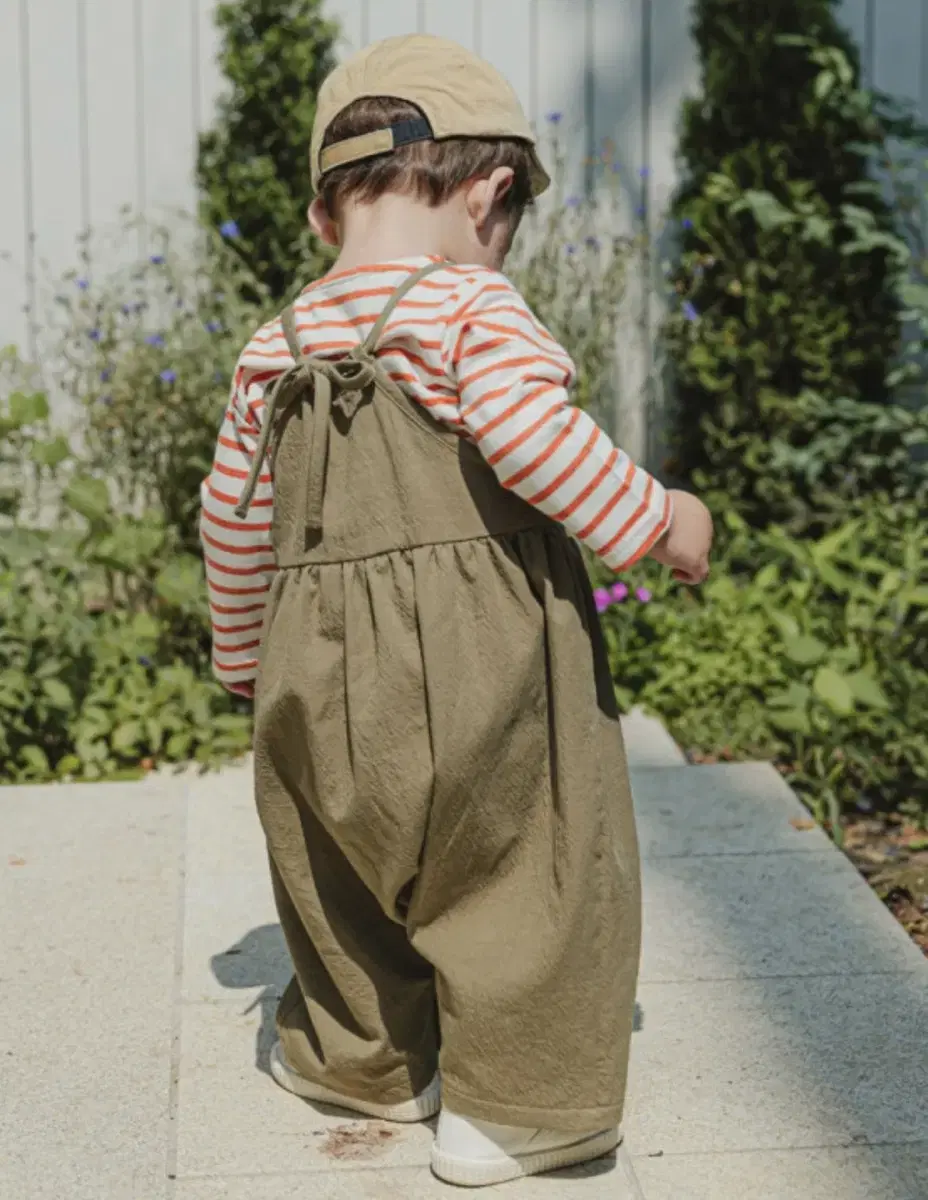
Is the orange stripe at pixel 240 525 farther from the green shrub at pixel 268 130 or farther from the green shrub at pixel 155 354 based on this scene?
the green shrub at pixel 268 130

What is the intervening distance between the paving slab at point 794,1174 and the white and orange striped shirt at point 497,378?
83cm

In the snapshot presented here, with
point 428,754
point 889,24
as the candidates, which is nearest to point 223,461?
point 428,754

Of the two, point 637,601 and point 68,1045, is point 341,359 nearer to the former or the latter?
point 68,1045

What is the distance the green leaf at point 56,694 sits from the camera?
4250 millimetres

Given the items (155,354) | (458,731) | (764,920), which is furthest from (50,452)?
(458,731)

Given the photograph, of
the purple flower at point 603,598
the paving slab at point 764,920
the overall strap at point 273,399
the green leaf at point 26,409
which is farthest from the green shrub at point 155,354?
the overall strap at point 273,399

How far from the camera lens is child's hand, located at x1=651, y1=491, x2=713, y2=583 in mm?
2338

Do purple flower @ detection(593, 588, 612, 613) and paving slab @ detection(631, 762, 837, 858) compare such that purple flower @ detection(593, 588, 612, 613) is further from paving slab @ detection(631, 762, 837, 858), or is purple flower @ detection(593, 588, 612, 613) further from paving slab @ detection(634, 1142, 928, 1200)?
paving slab @ detection(634, 1142, 928, 1200)

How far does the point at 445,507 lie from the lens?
228 cm

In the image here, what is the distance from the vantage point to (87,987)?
3057 millimetres

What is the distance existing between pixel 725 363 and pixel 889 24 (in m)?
1.29

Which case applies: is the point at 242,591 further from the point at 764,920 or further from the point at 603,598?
the point at 603,598

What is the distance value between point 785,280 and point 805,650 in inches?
62.6

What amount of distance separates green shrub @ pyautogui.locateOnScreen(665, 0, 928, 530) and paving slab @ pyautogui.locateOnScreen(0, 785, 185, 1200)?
237 cm
